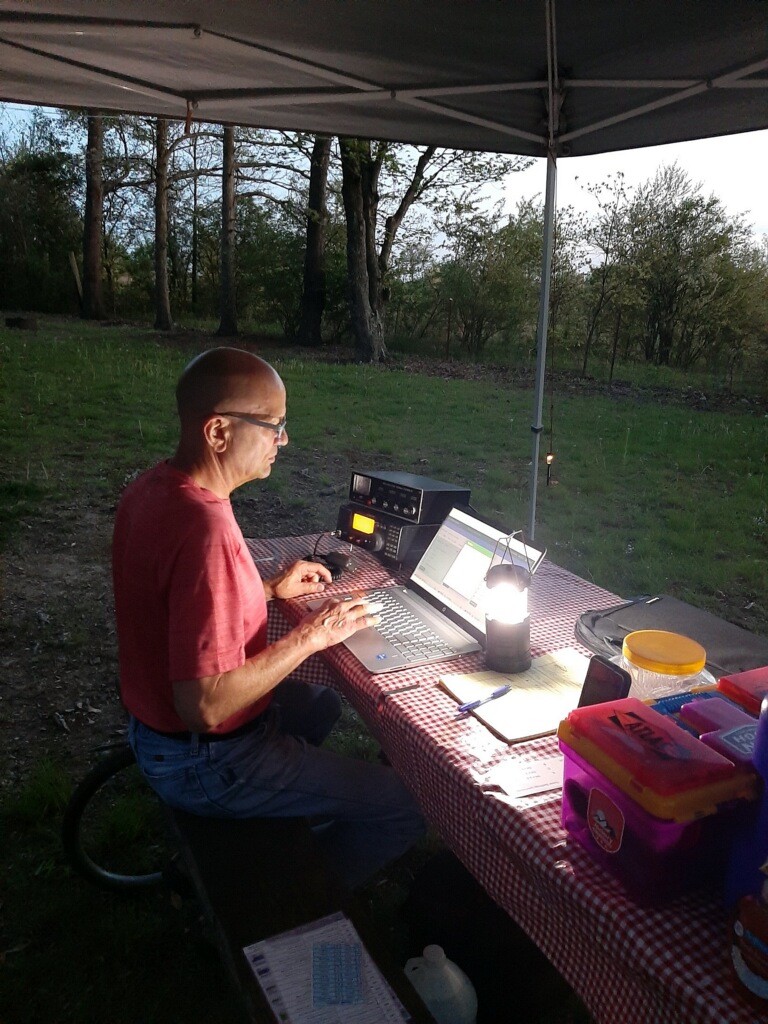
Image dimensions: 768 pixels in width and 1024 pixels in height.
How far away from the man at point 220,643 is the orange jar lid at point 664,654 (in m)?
0.73

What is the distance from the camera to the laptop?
1.87m

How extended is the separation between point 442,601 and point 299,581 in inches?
18.9

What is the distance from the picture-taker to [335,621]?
185cm

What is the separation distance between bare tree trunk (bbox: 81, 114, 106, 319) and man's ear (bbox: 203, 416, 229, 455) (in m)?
19.2

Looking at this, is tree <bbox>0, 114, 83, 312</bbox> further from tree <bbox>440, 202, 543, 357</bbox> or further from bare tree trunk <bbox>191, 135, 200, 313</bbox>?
tree <bbox>440, 202, 543, 357</bbox>

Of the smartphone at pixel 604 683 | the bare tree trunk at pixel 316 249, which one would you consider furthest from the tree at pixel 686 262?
the smartphone at pixel 604 683

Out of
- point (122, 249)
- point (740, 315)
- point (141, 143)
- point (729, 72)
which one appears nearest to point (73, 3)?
point (729, 72)

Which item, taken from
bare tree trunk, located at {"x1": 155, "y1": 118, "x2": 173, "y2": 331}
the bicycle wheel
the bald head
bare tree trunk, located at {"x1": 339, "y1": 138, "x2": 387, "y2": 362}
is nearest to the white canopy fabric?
the bald head

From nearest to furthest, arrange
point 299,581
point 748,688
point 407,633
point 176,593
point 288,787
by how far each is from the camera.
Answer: point 748,688 < point 176,593 < point 288,787 < point 407,633 < point 299,581

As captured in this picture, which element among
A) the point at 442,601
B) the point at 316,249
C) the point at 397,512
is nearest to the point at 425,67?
the point at 397,512

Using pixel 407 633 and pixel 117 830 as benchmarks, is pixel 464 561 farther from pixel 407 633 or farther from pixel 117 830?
pixel 117 830

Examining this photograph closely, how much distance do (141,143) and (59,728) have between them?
1989 centimetres

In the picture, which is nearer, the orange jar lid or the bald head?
the orange jar lid

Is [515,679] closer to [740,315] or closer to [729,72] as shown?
[729,72]
